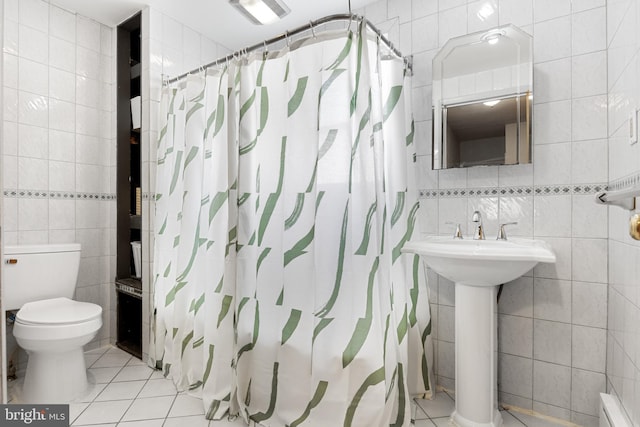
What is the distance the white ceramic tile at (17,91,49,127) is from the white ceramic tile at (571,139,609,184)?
3.15 meters

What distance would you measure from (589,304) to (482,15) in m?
1.57

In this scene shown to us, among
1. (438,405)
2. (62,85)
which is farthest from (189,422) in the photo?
(62,85)

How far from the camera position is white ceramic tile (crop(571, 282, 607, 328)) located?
1546mm

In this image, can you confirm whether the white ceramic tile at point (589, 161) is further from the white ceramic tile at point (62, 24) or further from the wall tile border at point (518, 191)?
the white ceramic tile at point (62, 24)

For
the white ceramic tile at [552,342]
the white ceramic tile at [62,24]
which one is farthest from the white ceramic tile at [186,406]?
the white ceramic tile at [62,24]

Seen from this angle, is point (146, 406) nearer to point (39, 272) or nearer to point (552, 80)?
point (39, 272)

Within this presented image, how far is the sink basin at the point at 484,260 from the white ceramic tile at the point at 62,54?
8.71 ft

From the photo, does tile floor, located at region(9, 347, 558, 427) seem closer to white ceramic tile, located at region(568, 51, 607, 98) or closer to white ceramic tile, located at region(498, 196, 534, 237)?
white ceramic tile, located at region(498, 196, 534, 237)

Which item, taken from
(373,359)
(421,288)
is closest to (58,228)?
(373,359)

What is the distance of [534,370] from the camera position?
66.3 inches

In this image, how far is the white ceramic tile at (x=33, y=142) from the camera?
216cm

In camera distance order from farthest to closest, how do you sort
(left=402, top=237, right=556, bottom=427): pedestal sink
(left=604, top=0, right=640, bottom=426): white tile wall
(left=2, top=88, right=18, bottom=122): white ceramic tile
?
(left=2, top=88, right=18, bottom=122): white ceramic tile < (left=402, top=237, right=556, bottom=427): pedestal sink < (left=604, top=0, right=640, bottom=426): white tile wall

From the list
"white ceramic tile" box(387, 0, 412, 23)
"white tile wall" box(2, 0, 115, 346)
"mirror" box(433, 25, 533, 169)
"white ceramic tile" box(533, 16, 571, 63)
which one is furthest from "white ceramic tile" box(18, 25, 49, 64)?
"white ceramic tile" box(533, 16, 571, 63)

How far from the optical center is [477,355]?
1.50 m
